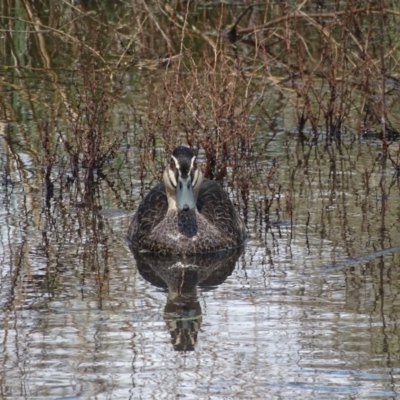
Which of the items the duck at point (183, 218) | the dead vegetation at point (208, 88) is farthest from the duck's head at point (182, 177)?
the dead vegetation at point (208, 88)

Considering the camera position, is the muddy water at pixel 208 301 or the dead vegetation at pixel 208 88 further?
the dead vegetation at pixel 208 88

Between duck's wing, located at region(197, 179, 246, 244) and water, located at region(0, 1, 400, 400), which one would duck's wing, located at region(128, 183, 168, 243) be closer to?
water, located at region(0, 1, 400, 400)

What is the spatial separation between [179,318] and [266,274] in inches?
44.8

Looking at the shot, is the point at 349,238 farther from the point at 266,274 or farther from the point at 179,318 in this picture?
the point at 179,318

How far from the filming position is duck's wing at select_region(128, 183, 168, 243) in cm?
984

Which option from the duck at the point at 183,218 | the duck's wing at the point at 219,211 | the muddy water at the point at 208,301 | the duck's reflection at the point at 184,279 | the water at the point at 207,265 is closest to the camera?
the muddy water at the point at 208,301

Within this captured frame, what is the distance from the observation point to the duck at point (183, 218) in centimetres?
956

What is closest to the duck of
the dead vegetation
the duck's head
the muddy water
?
the duck's head

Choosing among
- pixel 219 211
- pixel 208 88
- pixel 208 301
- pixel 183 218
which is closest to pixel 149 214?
pixel 183 218

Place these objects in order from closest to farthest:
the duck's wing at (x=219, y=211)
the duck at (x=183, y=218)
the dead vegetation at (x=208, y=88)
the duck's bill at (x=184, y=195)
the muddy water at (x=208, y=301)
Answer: the muddy water at (x=208, y=301) < the duck's bill at (x=184, y=195) < the duck at (x=183, y=218) < the duck's wing at (x=219, y=211) < the dead vegetation at (x=208, y=88)

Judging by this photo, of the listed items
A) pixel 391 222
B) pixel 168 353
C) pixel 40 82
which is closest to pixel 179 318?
pixel 168 353

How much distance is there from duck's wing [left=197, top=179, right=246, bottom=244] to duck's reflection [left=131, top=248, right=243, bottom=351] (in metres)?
0.16

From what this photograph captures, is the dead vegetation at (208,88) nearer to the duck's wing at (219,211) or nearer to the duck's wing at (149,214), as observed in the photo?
the duck's wing at (219,211)

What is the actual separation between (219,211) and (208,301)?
6.14ft
